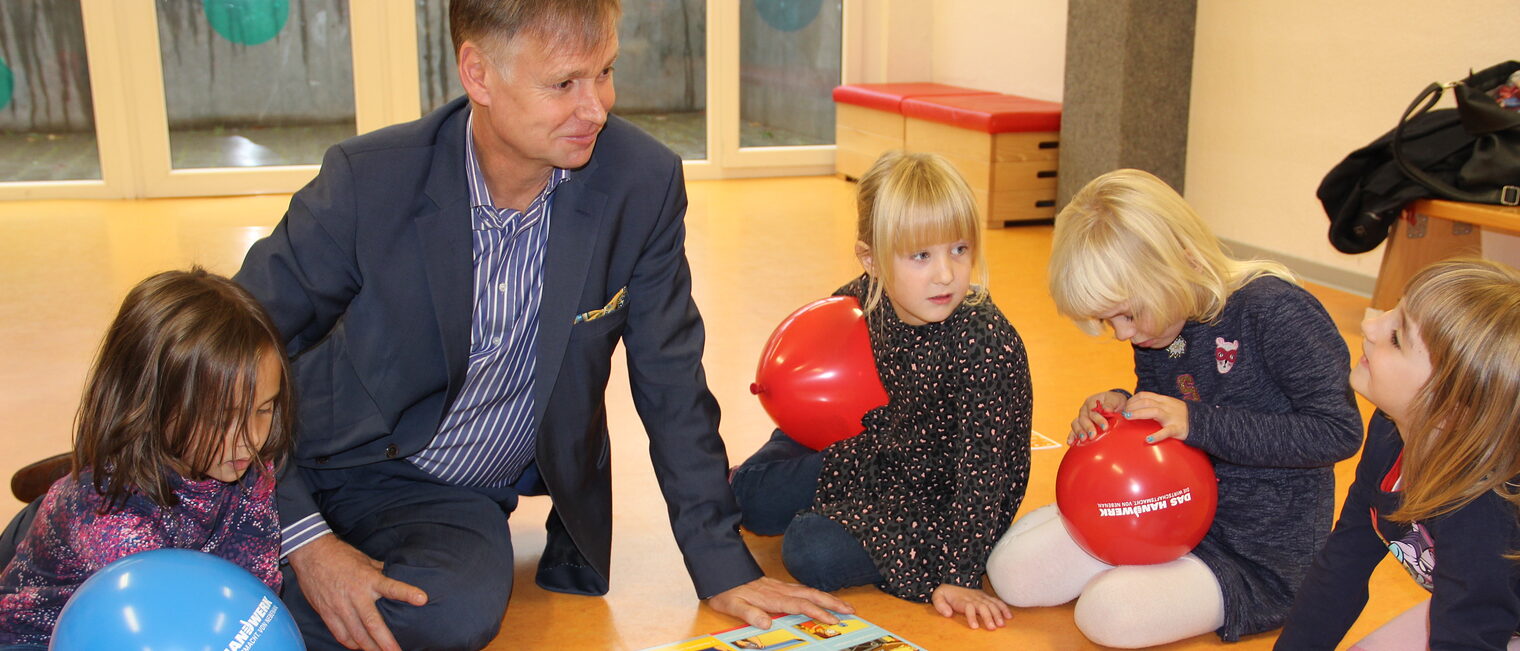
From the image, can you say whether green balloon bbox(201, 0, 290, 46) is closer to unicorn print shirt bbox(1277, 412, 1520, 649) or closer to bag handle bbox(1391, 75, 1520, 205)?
bag handle bbox(1391, 75, 1520, 205)

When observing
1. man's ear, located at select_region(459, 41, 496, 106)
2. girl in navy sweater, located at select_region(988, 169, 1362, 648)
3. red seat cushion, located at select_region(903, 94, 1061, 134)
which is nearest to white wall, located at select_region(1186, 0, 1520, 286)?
red seat cushion, located at select_region(903, 94, 1061, 134)

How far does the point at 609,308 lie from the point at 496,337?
178 millimetres

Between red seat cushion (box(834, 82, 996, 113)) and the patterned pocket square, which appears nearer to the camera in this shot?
the patterned pocket square

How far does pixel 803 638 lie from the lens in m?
1.81

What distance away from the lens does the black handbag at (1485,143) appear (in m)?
3.33

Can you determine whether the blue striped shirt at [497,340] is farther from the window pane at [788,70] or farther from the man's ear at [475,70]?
the window pane at [788,70]

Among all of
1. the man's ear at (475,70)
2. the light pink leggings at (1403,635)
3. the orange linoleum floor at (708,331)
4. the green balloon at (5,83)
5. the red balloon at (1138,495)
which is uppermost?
the man's ear at (475,70)

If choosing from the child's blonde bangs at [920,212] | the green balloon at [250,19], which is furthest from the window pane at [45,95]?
the child's blonde bangs at [920,212]

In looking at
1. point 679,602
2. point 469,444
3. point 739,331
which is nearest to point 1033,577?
point 679,602

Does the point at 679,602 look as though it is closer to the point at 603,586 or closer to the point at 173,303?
the point at 603,586

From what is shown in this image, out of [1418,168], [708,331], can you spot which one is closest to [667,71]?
[708,331]

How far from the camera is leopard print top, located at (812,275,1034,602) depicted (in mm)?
1995

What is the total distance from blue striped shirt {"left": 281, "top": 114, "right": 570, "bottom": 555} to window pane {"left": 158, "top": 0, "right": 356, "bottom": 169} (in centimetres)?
463

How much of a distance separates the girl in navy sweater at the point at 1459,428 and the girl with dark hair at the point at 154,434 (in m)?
1.33
